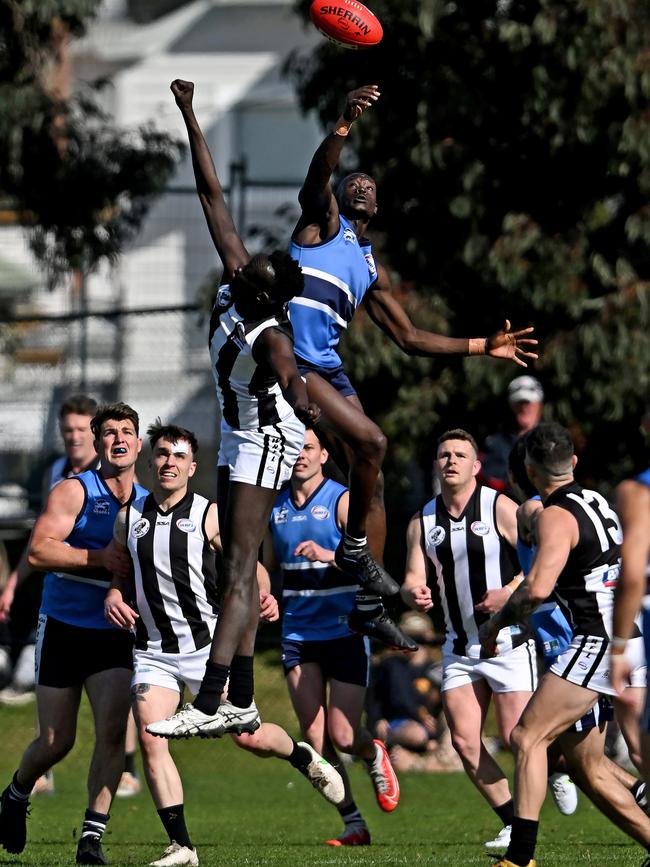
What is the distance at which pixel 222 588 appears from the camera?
8062mm

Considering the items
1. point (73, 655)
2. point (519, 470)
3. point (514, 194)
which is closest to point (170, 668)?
point (73, 655)

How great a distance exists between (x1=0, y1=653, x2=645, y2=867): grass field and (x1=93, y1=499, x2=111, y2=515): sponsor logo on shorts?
2.02 meters

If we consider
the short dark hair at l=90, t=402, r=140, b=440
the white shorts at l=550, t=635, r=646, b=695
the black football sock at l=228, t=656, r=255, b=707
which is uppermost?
the short dark hair at l=90, t=402, r=140, b=440

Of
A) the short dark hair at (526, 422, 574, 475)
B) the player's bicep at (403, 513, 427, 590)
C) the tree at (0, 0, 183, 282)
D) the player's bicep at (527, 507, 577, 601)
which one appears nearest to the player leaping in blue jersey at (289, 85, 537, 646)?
the player's bicep at (403, 513, 427, 590)

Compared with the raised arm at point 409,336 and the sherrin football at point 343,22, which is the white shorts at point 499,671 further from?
the sherrin football at point 343,22

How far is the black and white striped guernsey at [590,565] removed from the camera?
798 cm

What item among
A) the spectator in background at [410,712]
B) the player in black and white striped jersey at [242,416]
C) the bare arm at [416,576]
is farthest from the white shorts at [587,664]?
the spectator in background at [410,712]

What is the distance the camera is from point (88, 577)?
9523 millimetres

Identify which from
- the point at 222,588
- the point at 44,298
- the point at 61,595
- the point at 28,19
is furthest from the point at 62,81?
the point at 222,588

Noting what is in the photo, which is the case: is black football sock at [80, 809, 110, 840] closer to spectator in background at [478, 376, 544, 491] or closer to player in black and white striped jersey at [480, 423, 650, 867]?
player in black and white striped jersey at [480, 423, 650, 867]

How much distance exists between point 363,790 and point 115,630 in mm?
5612

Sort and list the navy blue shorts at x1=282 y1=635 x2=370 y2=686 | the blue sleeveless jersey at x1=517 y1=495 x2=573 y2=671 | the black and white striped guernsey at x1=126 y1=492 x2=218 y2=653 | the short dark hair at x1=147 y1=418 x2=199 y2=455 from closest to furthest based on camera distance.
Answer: the short dark hair at x1=147 y1=418 x2=199 y2=455 → the black and white striped guernsey at x1=126 y1=492 x2=218 y2=653 → the blue sleeveless jersey at x1=517 y1=495 x2=573 y2=671 → the navy blue shorts at x1=282 y1=635 x2=370 y2=686

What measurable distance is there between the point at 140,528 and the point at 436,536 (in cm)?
198

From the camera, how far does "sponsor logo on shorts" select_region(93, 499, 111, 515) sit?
9.57 metres
